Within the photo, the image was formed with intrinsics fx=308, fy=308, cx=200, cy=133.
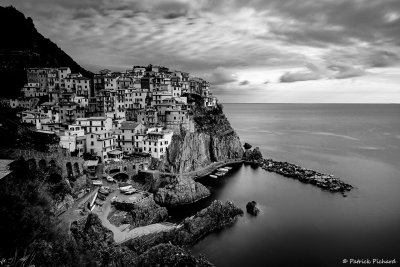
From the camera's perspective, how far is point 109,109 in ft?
181

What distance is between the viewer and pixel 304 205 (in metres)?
41.6

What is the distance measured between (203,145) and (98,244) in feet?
121

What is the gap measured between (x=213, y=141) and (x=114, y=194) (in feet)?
99.0

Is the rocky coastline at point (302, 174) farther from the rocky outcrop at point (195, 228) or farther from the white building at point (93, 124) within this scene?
the white building at point (93, 124)

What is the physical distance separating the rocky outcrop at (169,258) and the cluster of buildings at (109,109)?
70.0 feet

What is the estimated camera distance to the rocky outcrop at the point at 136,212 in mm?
31297

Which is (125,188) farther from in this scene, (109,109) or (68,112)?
(109,109)

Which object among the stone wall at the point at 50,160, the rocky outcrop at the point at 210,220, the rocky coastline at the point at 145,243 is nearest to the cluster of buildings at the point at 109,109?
the stone wall at the point at 50,160

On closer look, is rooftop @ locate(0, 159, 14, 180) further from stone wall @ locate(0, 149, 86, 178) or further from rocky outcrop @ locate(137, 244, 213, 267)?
rocky outcrop @ locate(137, 244, 213, 267)

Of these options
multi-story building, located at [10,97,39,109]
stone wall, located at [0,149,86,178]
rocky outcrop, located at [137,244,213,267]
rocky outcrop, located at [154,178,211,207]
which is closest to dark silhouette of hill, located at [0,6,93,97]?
multi-story building, located at [10,97,39,109]

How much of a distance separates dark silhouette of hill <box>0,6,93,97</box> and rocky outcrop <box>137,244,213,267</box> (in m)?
48.3

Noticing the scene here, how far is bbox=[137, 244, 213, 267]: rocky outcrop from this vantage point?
71.2 ft

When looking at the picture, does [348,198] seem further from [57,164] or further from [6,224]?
[6,224]

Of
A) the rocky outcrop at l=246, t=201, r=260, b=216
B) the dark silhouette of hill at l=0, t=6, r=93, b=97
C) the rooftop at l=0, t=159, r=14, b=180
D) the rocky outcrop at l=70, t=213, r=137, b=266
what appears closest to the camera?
the rocky outcrop at l=70, t=213, r=137, b=266
